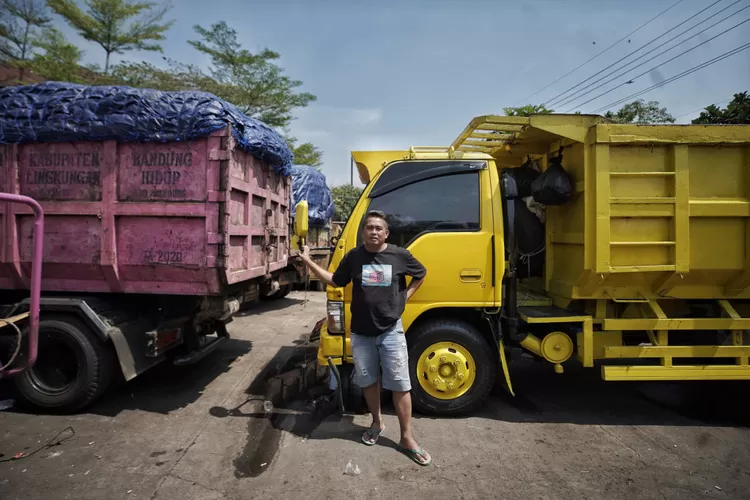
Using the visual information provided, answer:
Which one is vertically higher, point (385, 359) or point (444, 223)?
point (444, 223)

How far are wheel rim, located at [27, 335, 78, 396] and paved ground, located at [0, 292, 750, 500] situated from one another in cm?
28

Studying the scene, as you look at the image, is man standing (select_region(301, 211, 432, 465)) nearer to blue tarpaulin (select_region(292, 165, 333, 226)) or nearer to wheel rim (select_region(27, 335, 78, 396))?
wheel rim (select_region(27, 335, 78, 396))

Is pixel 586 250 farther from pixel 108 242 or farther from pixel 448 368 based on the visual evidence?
pixel 108 242

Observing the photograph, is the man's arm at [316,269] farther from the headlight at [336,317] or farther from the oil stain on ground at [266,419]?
the oil stain on ground at [266,419]

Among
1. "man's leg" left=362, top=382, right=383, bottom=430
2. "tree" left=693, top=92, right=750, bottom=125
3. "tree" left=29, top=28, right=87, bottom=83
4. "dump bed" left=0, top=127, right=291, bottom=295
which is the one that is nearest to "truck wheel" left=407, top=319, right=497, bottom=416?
"man's leg" left=362, top=382, right=383, bottom=430

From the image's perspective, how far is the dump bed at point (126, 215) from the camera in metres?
3.58

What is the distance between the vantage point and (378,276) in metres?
3.01

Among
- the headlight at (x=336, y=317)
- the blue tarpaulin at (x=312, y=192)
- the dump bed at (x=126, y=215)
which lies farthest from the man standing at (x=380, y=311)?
the blue tarpaulin at (x=312, y=192)

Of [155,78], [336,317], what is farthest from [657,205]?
[155,78]

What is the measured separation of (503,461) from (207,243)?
9.95ft

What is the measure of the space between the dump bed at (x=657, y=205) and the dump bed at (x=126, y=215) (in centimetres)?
304

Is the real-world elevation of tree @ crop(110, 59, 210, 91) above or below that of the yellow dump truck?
above

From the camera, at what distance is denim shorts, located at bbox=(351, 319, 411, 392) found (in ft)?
9.93

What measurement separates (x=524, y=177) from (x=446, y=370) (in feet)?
7.70
